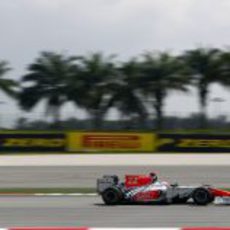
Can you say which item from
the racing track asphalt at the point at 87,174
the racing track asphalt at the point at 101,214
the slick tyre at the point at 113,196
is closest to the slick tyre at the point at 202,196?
the racing track asphalt at the point at 101,214


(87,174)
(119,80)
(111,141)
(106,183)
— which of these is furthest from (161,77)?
(106,183)

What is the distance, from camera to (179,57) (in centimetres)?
5466

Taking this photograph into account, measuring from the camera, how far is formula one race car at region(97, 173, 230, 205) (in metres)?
14.3

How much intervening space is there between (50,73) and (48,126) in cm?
1456

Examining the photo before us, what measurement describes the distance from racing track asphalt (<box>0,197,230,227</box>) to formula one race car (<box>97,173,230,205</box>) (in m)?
0.21

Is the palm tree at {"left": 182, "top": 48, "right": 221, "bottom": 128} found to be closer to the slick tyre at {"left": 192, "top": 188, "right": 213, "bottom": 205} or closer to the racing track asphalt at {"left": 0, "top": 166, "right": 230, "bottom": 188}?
the racing track asphalt at {"left": 0, "top": 166, "right": 230, "bottom": 188}

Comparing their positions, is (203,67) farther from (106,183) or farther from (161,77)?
(106,183)

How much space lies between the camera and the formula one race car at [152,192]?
1427cm

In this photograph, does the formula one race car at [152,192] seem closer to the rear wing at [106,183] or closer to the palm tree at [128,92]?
the rear wing at [106,183]

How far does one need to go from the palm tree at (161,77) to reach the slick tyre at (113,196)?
34.5 meters

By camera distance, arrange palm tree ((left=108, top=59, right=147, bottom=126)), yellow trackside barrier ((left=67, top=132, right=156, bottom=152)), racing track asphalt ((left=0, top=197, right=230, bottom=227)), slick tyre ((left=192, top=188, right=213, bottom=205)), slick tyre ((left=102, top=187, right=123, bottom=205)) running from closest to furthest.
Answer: racing track asphalt ((left=0, top=197, right=230, bottom=227)), slick tyre ((left=192, top=188, right=213, bottom=205)), slick tyre ((left=102, top=187, right=123, bottom=205)), yellow trackside barrier ((left=67, top=132, right=156, bottom=152)), palm tree ((left=108, top=59, right=147, bottom=126))

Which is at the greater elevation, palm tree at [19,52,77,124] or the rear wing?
palm tree at [19,52,77,124]

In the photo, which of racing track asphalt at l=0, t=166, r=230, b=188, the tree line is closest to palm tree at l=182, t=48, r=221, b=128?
the tree line

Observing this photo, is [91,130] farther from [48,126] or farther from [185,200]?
[185,200]
